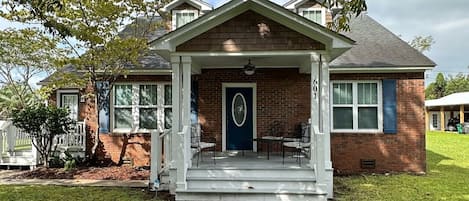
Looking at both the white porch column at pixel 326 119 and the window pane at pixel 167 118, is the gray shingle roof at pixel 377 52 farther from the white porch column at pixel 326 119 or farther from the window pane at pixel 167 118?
the window pane at pixel 167 118

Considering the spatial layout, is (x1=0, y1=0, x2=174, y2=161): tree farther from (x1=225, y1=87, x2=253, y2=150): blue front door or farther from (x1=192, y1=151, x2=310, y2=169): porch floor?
(x1=192, y1=151, x2=310, y2=169): porch floor

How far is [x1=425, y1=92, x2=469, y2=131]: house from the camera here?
3366 cm

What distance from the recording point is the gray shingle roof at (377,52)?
37.6ft

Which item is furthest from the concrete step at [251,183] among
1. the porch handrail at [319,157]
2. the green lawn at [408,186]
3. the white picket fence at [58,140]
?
the white picket fence at [58,140]

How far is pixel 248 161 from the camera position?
9539mm

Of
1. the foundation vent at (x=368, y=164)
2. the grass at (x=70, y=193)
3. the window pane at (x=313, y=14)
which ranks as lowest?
the grass at (x=70, y=193)

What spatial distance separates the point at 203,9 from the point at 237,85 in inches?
123

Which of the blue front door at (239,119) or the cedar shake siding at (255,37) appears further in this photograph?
the blue front door at (239,119)

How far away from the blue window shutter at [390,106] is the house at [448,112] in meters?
24.6

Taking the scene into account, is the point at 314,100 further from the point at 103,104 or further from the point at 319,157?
the point at 103,104

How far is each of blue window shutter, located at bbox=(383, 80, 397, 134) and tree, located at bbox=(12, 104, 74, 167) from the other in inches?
382

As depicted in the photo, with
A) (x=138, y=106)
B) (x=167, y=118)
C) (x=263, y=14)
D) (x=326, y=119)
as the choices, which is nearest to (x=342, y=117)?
(x=326, y=119)

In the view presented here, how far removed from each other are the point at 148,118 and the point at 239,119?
117 inches

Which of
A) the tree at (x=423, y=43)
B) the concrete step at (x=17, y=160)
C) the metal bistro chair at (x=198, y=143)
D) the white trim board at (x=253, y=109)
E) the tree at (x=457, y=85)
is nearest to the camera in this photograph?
the metal bistro chair at (x=198, y=143)
